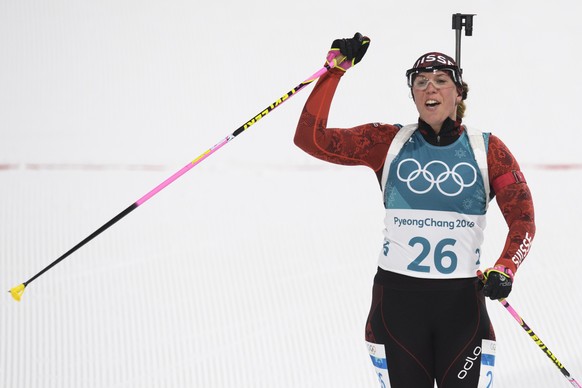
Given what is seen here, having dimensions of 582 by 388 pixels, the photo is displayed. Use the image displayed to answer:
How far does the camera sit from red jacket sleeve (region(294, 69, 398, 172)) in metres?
2.29

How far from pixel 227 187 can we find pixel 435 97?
271cm

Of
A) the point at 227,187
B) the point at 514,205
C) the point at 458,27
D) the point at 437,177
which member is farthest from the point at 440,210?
the point at 227,187

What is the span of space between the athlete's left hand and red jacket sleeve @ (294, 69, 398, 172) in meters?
0.42

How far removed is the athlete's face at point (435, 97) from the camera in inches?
89.0

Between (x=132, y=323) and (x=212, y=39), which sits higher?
(x=212, y=39)

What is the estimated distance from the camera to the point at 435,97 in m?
2.27

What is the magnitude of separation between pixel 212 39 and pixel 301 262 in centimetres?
278

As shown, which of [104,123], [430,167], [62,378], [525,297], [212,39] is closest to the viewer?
[430,167]

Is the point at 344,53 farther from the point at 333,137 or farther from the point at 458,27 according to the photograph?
the point at 458,27

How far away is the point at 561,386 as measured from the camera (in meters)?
3.36

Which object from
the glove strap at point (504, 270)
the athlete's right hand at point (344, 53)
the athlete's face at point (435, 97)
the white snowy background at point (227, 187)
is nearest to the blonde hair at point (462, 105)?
the athlete's face at point (435, 97)

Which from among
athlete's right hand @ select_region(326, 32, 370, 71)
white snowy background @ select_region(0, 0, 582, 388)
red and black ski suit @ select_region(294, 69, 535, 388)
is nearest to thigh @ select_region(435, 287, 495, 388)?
red and black ski suit @ select_region(294, 69, 535, 388)

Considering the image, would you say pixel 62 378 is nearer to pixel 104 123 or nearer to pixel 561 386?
pixel 561 386

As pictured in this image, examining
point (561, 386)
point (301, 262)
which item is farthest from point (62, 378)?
point (561, 386)
